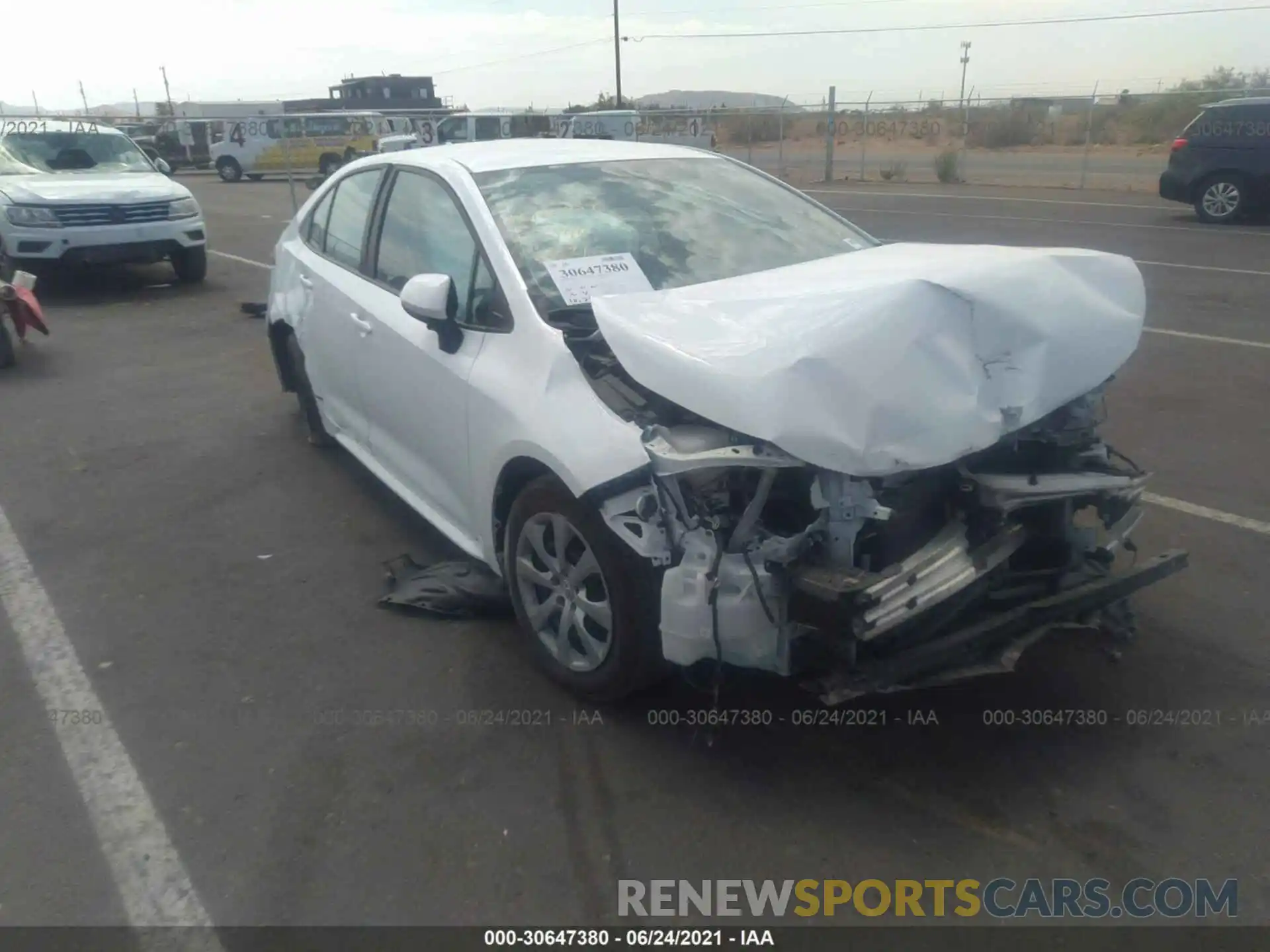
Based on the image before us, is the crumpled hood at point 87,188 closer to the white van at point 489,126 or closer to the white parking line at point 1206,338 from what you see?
the white parking line at point 1206,338

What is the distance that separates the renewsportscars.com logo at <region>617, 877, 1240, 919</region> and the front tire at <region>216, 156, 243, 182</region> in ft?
110

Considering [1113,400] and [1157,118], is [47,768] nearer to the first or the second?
[1113,400]

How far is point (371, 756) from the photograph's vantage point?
330cm

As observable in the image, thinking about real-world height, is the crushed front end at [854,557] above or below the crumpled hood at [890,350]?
below

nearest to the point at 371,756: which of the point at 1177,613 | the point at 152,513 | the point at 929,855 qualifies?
the point at 929,855

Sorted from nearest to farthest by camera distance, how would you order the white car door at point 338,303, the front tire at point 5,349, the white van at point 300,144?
the white car door at point 338,303 < the front tire at point 5,349 < the white van at point 300,144

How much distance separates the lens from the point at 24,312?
8.30 meters

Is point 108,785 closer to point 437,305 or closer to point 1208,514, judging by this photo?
point 437,305

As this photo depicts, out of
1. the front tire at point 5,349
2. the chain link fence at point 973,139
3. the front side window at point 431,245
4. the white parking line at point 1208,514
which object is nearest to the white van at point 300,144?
the chain link fence at point 973,139

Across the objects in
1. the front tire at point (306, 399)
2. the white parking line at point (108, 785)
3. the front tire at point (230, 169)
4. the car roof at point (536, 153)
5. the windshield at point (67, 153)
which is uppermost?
the car roof at point (536, 153)

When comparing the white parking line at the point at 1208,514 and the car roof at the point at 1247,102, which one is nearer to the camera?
the white parking line at the point at 1208,514

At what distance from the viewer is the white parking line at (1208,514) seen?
4.62 meters

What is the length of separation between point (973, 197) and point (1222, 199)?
5625 mm

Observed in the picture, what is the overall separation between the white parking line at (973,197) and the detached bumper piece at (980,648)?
52.5 feet
